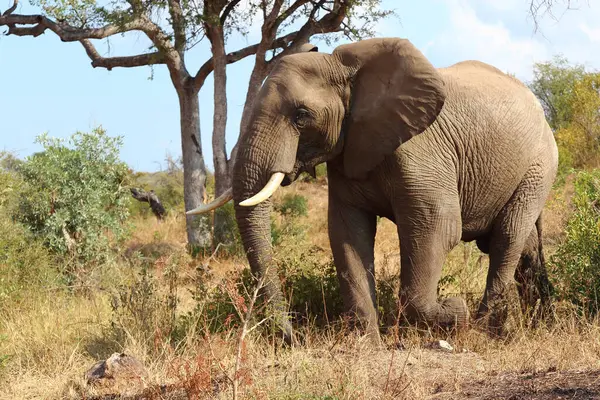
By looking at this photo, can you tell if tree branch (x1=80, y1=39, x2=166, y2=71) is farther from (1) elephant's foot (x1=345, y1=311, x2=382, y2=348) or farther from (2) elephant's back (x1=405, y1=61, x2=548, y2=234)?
(1) elephant's foot (x1=345, y1=311, x2=382, y2=348)

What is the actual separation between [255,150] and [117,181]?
664 centimetres

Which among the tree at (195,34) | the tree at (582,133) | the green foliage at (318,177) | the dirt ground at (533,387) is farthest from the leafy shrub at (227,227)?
the tree at (582,133)

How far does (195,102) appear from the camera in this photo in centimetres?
1683

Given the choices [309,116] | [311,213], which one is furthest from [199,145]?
[309,116]

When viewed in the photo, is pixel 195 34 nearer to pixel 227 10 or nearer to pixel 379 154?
pixel 227 10

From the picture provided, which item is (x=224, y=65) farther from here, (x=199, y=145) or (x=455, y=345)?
(x=455, y=345)

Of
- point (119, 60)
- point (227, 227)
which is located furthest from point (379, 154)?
point (119, 60)

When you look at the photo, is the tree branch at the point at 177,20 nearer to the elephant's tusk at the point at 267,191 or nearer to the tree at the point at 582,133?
the tree at the point at 582,133

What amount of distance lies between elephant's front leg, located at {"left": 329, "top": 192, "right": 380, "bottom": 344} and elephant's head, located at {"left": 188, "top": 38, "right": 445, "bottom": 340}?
39 cm

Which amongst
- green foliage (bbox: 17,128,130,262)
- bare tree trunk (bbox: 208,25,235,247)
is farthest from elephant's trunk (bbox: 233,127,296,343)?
bare tree trunk (bbox: 208,25,235,247)

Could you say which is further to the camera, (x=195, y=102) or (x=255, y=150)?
(x=195, y=102)

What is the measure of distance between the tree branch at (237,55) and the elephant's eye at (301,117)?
33.7 ft

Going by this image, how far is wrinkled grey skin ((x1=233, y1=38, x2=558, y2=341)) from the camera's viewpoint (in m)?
6.45

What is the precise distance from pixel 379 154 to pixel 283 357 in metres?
1.72
